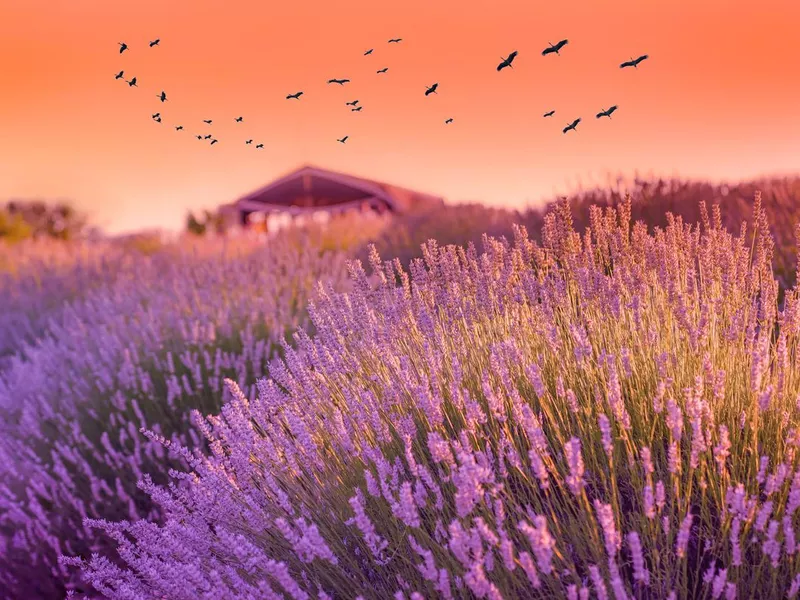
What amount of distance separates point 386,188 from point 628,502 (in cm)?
2776

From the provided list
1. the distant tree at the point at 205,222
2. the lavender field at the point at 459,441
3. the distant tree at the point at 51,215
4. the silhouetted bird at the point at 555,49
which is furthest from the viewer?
the distant tree at the point at 51,215

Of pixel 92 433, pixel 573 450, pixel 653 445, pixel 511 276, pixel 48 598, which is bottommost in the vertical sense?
pixel 48 598

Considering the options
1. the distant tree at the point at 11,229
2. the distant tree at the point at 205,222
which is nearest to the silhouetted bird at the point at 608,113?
the distant tree at the point at 11,229

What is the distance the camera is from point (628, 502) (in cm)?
240

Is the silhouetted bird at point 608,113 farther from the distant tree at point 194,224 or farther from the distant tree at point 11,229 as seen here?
the distant tree at point 194,224

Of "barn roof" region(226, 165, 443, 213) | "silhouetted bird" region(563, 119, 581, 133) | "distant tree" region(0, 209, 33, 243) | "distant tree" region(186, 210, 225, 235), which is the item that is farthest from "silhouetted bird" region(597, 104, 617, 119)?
"distant tree" region(186, 210, 225, 235)

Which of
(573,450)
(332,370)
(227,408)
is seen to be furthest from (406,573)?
(332,370)

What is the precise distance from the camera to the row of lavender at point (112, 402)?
167 inches

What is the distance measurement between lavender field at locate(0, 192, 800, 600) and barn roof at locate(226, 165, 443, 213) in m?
22.8

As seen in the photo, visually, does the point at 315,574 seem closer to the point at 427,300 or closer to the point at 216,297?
the point at 427,300

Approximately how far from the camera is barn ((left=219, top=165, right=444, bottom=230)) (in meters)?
28.8

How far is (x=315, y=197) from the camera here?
108 ft

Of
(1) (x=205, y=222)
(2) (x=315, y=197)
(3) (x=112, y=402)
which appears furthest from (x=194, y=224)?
(3) (x=112, y=402)

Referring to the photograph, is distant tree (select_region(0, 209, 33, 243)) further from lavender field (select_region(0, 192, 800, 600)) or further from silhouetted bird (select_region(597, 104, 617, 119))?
silhouetted bird (select_region(597, 104, 617, 119))
